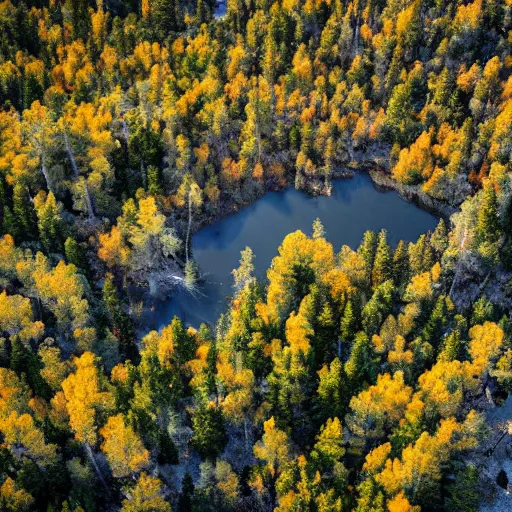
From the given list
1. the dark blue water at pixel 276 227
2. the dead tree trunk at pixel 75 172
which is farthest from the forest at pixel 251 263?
the dark blue water at pixel 276 227

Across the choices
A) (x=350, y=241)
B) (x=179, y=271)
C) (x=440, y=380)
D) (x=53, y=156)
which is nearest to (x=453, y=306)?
(x=440, y=380)

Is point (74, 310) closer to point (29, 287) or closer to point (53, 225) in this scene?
point (29, 287)

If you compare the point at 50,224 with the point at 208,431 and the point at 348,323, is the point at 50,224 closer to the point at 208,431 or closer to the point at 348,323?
the point at 208,431

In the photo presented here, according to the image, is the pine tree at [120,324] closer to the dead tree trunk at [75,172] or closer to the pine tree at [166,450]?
the dead tree trunk at [75,172]

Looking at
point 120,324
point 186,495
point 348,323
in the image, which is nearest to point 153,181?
point 120,324

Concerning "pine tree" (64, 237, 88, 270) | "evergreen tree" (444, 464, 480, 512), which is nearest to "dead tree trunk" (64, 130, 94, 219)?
"pine tree" (64, 237, 88, 270)

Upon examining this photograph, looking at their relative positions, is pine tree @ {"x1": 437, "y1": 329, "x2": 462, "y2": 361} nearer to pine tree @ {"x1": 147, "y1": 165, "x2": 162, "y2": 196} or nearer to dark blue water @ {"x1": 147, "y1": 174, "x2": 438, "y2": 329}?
dark blue water @ {"x1": 147, "y1": 174, "x2": 438, "y2": 329}
